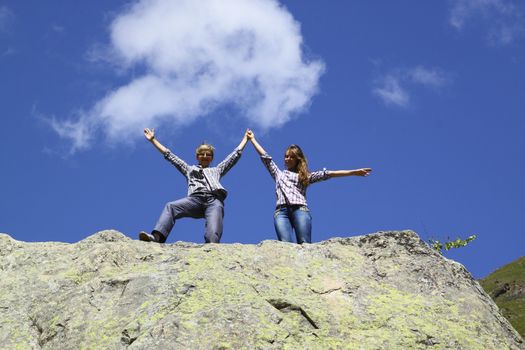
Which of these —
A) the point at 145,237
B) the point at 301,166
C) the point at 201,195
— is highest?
the point at 301,166

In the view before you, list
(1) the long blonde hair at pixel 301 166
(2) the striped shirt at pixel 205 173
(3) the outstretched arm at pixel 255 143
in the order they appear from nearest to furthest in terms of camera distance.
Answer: (2) the striped shirt at pixel 205 173 < (1) the long blonde hair at pixel 301 166 < (3) the outstretched arm at pixel 255 143

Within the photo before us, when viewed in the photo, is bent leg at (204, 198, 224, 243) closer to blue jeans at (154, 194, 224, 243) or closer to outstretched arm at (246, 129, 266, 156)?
blue jeans at (154, 194, 224, 243)

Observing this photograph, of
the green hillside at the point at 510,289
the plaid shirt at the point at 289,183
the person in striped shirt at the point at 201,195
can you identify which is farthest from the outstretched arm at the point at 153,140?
the green hillside at the point at 510,289

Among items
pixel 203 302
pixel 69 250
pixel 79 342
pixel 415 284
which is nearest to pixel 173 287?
pixel 203 302

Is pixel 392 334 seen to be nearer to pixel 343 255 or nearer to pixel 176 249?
pixel 343 255

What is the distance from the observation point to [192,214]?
14.4 metres

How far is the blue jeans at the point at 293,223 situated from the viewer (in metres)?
14.0

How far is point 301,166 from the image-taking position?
1520 cm

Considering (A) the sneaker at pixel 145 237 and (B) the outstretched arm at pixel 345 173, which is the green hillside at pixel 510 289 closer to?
(B) the outstretched arm at pixel 345 173

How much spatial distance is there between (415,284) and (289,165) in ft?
17.3

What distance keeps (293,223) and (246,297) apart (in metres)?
4.62

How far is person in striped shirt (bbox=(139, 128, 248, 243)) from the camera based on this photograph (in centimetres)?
1349

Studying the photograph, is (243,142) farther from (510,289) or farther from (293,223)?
(510,289)

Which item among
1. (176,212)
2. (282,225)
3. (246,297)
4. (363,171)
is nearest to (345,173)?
(363,171)
